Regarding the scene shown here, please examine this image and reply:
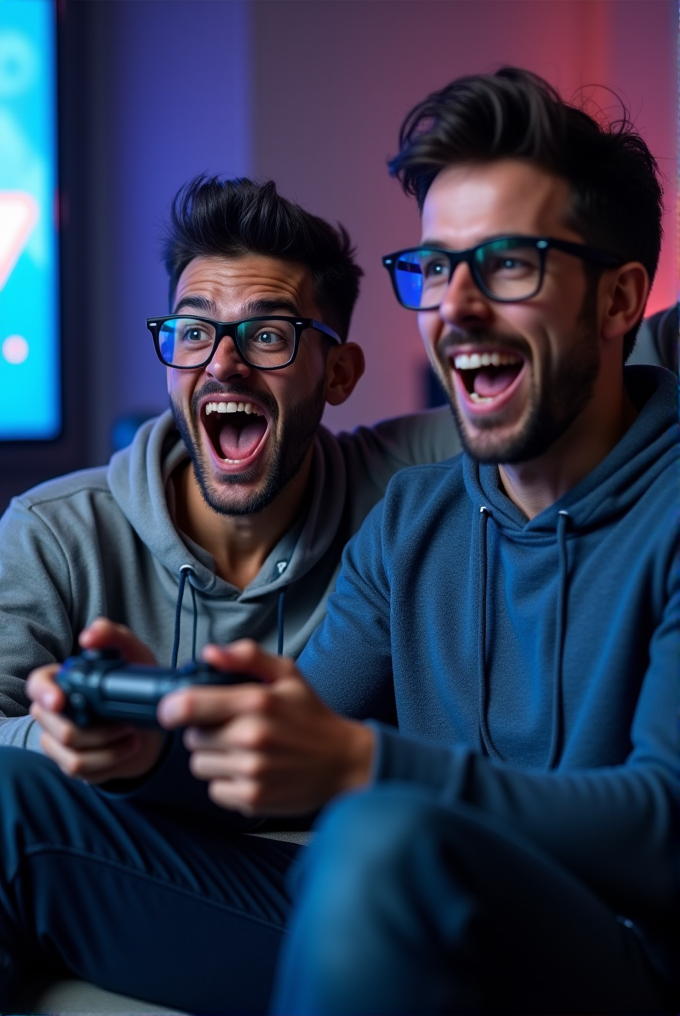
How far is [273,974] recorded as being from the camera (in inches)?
53.2

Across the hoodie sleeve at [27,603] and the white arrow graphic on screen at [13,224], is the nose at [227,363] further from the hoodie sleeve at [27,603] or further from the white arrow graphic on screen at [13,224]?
the white arrow graphic on screen at [13,224]

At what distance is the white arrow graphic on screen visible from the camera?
11.1ft

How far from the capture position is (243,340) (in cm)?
188

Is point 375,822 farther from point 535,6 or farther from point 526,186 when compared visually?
point 535,6

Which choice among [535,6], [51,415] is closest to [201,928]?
[51,415]

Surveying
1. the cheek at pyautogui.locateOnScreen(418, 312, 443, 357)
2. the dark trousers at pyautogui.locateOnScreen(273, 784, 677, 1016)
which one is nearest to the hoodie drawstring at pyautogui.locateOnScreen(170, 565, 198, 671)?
the cheek at pyautogui.locateOnScreen(418, 312, 443, 357)

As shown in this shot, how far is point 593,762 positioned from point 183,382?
39.5 inches

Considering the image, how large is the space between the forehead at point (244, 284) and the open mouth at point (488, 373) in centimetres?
57

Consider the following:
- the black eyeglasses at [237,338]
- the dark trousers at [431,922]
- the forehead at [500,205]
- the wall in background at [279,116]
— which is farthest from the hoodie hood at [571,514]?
the wall in background at [279,116]

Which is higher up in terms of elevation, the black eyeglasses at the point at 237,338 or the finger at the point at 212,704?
the black eyeglasses at the point at 237,338

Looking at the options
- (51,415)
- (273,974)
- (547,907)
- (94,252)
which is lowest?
(273,974)

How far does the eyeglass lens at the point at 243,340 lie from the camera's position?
1.88 m

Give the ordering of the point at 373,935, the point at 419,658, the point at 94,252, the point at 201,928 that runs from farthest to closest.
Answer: the point at 94,252 → the point at 419,658 → the point at 201,928 → the point at 373,935

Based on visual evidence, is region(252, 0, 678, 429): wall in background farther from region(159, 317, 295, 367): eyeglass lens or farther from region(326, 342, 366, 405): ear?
region(159, 317, 295, 367): eyeglass lens
